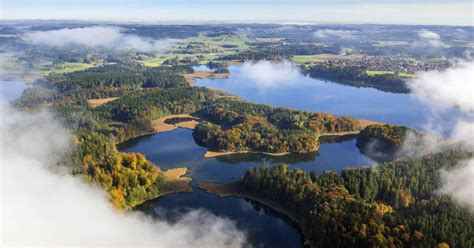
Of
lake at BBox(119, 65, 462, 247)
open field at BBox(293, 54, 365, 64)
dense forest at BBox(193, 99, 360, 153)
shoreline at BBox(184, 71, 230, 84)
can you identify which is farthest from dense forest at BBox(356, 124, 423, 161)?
open field at BBox(293, 54, 365, 64)

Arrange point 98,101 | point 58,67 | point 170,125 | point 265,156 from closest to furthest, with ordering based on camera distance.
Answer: point 265,156 < point 170,125 < point 98,101 < point 58,67

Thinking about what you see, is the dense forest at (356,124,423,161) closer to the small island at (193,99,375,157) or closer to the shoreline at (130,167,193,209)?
the small island at (193,99,375,157)

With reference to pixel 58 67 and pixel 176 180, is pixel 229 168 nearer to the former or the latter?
pixel 176 180

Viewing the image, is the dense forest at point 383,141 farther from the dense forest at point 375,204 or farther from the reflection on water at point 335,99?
the reflection on water at point 335,99

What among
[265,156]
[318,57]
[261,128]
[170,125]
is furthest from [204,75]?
[265,156]

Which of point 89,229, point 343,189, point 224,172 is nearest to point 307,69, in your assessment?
point 224,172

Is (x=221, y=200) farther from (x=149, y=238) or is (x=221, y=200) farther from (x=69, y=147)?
(x=69, y=147)
